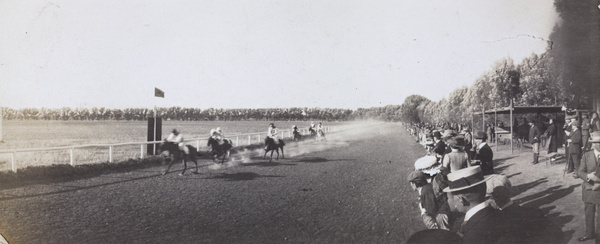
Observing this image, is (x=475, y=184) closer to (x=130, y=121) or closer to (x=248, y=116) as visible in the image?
(x=130, y=121)

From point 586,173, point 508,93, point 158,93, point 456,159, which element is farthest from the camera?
point 508,93

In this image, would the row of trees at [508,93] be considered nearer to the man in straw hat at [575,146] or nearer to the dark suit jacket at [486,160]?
the man in straw hat at [575,146]

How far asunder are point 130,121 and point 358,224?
4125 millimetres

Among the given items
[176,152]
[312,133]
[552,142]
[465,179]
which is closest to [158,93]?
[176,152]

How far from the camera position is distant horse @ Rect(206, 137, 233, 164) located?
10608 millimetres

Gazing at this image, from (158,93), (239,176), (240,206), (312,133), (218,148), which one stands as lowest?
(239,176)

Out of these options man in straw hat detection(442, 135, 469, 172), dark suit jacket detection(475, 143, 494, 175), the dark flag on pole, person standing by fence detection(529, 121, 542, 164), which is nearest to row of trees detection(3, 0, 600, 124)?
the dark flag on pole

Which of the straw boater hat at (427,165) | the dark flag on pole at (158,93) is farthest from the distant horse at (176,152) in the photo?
the straw boater hat at (427,165)

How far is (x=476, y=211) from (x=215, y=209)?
454cm

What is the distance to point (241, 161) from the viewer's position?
1280 centimetres

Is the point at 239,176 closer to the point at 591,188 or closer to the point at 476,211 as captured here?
the point at 591,188

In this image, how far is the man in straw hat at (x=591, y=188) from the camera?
342cm

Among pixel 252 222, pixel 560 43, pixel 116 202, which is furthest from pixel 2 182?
pixel 560 43

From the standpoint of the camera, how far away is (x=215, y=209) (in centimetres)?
578
